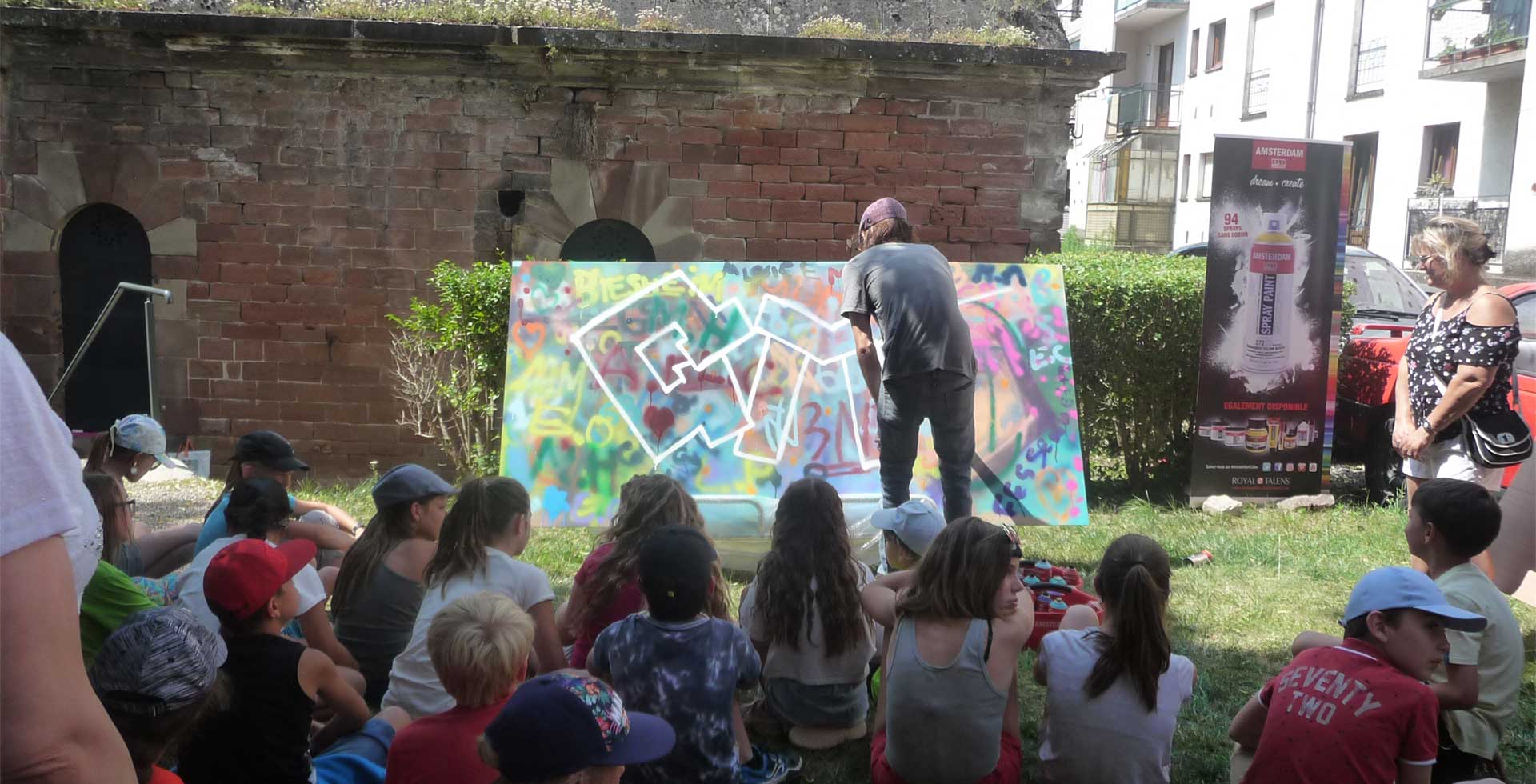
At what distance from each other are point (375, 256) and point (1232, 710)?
6334 millimetres

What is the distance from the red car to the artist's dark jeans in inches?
139

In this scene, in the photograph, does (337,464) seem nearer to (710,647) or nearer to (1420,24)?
(710,647)

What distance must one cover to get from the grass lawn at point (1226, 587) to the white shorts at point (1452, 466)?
68 centimetres

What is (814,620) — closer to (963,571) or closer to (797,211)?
(963,571)

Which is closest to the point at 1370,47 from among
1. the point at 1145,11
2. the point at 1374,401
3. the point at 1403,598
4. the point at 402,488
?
the point at 1145,11

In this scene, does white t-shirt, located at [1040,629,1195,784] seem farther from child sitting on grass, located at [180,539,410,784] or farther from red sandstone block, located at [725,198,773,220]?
red sandstone block, located at [725,198,773,220]

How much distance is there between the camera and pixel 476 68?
25.9ft

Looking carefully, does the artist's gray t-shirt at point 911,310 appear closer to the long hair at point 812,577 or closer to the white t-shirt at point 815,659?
the long hair at point 812,577

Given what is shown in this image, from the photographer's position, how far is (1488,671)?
10.6 feet

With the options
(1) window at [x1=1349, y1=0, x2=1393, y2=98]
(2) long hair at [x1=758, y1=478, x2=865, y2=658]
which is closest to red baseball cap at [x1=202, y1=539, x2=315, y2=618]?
(2) long hair at [x1=758, y1=478, x2=865, y2=658]

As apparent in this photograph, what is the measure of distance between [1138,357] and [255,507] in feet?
18.6

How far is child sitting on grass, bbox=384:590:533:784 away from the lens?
2596mm

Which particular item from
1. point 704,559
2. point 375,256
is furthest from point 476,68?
point 704,559

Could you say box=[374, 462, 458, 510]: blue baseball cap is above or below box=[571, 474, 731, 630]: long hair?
above
